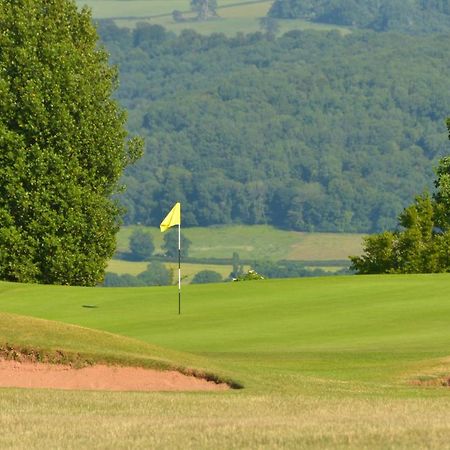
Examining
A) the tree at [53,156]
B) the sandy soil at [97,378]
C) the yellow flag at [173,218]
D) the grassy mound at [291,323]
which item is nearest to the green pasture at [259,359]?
the grassy mound at [291,323]

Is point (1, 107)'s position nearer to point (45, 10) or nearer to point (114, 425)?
point (45, 10)

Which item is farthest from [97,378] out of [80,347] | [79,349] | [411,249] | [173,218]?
[411,249]

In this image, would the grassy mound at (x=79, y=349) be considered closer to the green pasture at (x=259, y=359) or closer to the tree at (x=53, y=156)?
the green pasture at (x=259, y=359)

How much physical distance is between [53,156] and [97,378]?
32.9m

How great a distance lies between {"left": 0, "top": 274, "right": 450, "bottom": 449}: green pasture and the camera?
1480cm

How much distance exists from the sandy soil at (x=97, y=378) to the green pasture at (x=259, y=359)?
28 cm

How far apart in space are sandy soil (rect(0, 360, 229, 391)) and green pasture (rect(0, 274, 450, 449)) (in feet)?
0.92

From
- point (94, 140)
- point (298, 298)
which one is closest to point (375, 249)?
point (94, 140)

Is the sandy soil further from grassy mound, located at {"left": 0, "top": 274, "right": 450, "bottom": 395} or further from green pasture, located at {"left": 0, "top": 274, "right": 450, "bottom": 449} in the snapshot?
grassy mound, located at {"left": 0, "top": 274, "right": 450, "bottom": 395}

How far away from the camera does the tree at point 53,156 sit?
172ft

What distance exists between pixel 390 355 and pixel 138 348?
14.7 feet

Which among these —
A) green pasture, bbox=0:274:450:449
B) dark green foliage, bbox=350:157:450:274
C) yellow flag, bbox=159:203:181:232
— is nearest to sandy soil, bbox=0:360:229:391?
green pasture, bbox=0:274:450:449

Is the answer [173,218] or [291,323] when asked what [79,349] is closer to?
[291,323]

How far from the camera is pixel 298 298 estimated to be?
3206 centimetres
